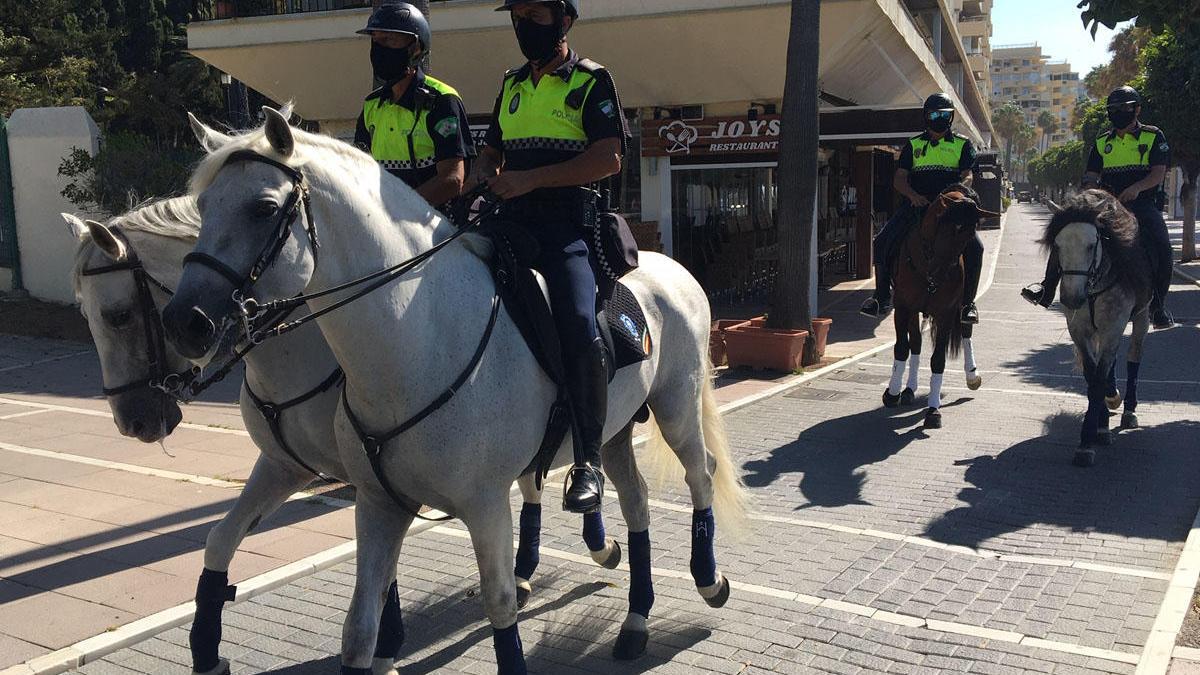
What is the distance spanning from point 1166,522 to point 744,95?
13.4 meters

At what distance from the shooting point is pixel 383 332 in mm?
3406

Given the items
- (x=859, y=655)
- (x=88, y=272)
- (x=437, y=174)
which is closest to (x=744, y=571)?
(x=859, y=655)

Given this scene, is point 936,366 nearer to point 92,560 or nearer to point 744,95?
point 92,560

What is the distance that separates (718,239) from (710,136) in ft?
10.0

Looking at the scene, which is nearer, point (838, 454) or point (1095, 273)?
point (1095, 273)

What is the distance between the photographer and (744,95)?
62.1 ft

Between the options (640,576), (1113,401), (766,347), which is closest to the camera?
(640,576)

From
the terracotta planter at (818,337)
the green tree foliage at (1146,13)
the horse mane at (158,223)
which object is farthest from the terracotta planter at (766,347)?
the horse mane at (158,223)

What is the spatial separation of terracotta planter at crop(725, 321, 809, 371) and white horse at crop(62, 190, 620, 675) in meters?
8.87

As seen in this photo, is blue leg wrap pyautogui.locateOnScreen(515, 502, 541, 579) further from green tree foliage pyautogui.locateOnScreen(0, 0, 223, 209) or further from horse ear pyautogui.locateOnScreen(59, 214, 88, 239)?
green tree foliage pyautogui.locateOnScreen(0, 0, 223, 209)

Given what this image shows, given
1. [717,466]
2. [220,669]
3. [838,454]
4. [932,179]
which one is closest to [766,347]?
[932,179]

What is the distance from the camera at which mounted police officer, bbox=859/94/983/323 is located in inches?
418

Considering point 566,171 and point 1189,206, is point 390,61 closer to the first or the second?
point 566,171

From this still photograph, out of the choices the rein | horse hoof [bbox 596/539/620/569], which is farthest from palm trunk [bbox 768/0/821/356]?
horse hoof [bbox 596/539/620/569]
